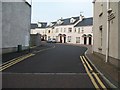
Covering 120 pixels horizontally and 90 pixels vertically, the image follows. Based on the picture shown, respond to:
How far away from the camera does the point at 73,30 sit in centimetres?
9794

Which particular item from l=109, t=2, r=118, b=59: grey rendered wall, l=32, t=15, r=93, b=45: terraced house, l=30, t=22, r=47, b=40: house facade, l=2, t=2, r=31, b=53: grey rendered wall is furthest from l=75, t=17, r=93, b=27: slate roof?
l=109, t=2, r=118, b=59: grey rendered wall

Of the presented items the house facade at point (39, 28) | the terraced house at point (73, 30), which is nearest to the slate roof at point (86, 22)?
the terraced house at point (73, 30)

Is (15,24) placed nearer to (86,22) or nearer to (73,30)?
(86,22)

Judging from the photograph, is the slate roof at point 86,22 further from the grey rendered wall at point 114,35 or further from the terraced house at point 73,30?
the grey rendered wall at point 114,35

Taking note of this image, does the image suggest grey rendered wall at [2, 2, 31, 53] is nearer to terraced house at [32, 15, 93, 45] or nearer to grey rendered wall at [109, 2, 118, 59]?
grey rendered wall at [109, 2, 118, 59]

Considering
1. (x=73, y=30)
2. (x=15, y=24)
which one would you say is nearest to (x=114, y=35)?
(x=15, y=24)

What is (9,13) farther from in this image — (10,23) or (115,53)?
(115,53)

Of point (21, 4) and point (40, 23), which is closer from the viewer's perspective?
point (21, 4)

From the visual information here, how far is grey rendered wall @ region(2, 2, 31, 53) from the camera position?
2705 cm

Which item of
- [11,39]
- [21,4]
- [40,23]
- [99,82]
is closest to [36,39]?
[21,4]

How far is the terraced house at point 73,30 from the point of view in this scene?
9054 cm

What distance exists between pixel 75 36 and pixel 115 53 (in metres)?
80.2

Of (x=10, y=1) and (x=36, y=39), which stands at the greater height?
(x=10, y=1)

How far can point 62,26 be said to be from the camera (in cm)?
10562
